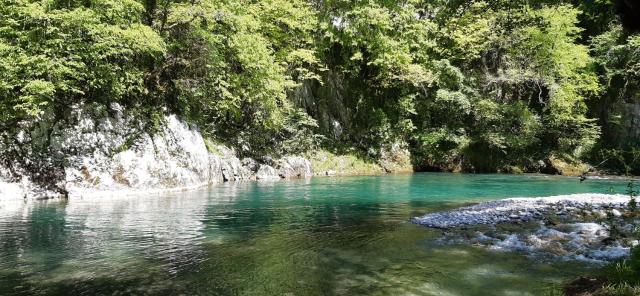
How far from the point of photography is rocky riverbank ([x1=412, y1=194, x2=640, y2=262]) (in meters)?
9.86

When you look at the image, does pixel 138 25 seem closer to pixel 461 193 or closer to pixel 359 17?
pixel 461 193

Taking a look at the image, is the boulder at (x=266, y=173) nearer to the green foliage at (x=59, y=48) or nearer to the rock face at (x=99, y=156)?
the rock face at (x=99, y=156)

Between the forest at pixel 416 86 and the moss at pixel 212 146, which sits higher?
the forest at pixel 416 86

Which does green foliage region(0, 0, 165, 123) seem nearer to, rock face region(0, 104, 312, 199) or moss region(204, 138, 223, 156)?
rock face region(0, 104, 312, 199)

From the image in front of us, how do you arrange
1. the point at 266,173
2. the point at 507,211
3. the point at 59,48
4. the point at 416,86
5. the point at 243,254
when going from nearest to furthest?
the point at 243,254, the point at 507,211, the point at 59,48, the point at 266,173, the point at 416,86

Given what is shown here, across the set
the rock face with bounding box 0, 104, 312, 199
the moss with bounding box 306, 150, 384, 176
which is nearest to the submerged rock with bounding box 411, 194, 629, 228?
the rock face with bounding box 0, 104, 312, 199

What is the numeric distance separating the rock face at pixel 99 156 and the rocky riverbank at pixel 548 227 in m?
13.4

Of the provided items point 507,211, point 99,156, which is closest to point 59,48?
point 99,156

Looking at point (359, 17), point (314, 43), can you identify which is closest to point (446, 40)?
point (359, 17)

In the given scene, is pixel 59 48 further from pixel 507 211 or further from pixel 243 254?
pixel 507 211

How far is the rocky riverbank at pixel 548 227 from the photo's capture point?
986 cm

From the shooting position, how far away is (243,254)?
9938 millimetres

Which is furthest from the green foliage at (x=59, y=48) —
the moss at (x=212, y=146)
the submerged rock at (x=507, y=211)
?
the submerged rock at (x=507, y=211)

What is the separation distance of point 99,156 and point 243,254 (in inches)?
533
